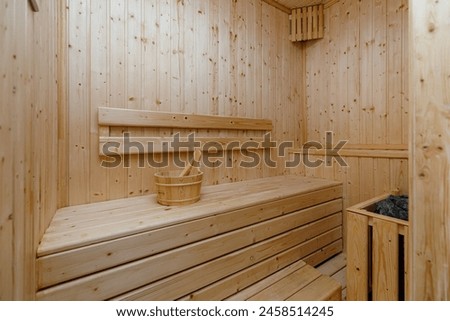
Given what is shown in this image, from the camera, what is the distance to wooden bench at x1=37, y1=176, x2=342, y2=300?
1193mm

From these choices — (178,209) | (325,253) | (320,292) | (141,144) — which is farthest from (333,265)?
(141,144)

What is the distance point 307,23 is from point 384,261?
294cm

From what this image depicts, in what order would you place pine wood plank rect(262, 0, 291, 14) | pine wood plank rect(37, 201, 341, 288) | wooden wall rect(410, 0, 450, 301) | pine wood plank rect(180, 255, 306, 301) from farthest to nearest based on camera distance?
1. pine wood plank rect(262, 0, 291, 14)
2. pine wood plank rect(180, 255, 306, 301)
3. pine wood plank rect(37, 201, 341, 288)
4. wooden wall rect(410, 0, 450, 301)

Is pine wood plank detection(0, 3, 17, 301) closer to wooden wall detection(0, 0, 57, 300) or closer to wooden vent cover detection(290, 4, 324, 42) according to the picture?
wooden wall detection(0, 0, 57, 300)

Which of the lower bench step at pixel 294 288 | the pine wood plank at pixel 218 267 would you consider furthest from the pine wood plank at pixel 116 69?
the lower bench step at pixel 294 288

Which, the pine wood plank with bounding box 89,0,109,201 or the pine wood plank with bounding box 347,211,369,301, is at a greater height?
the pine wood plank with bounding box 89,0,109,201

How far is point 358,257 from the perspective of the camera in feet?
5.87

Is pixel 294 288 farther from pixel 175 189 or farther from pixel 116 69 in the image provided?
pixel 116 69

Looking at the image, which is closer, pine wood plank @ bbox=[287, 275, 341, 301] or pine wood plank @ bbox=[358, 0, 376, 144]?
pine wood plank @ bbox=[287, 275, 341, 301]

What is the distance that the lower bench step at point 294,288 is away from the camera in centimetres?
169

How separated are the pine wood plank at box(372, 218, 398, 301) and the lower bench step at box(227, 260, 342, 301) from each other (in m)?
0.27

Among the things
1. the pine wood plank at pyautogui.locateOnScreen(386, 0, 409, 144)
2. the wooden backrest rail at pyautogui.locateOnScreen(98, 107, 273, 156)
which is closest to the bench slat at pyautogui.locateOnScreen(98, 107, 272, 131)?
the wooden backrest rail at pyautogui.locateOnScreen(98, 107, 273, 156)

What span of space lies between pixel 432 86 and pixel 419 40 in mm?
197

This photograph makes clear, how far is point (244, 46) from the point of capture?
277 centimetres
